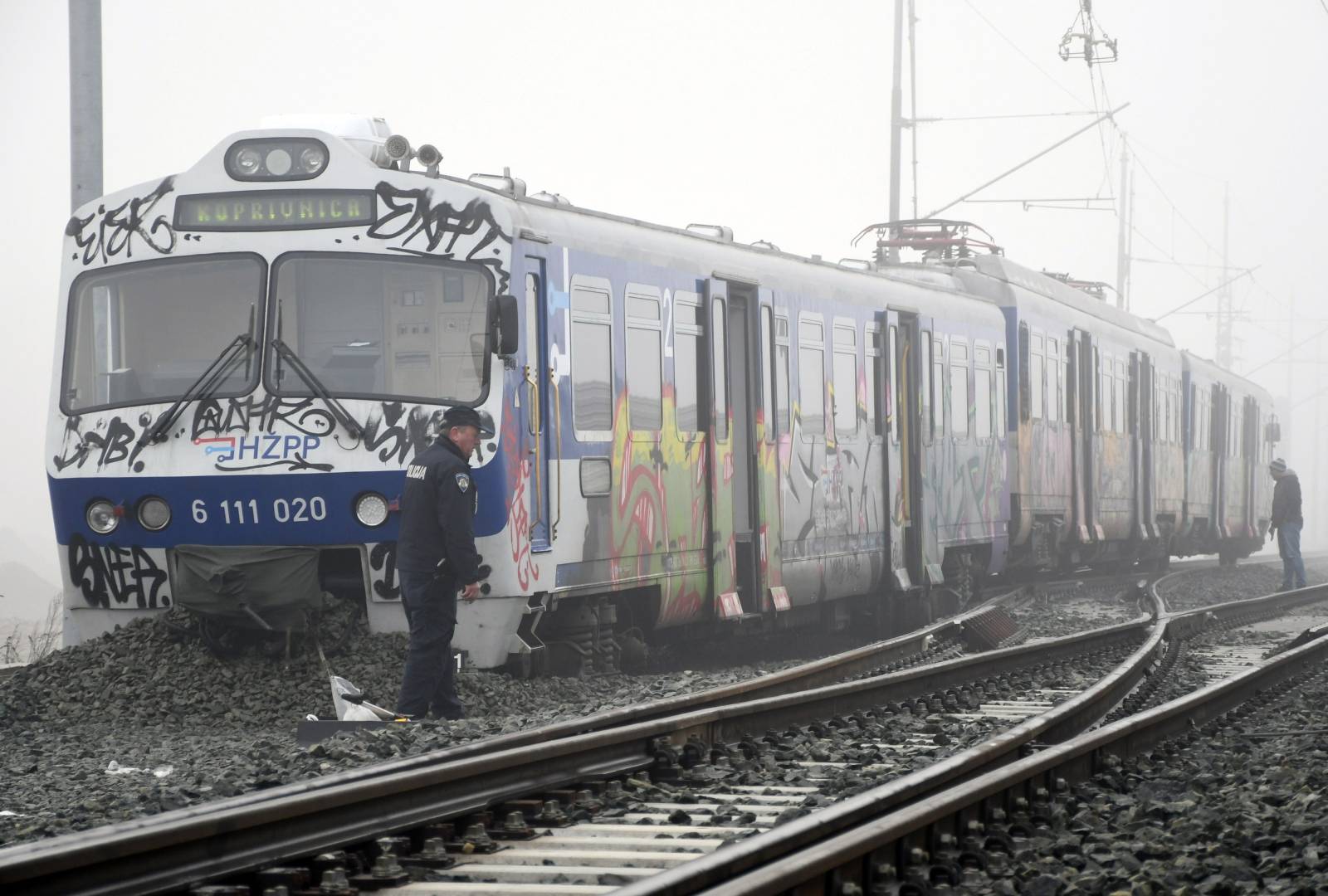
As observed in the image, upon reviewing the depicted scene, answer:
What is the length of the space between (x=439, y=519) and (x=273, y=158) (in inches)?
103

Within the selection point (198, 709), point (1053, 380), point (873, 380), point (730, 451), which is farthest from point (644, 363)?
point (1053, 380)

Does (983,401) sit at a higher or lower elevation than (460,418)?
higher

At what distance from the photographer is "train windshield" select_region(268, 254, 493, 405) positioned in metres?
9.97

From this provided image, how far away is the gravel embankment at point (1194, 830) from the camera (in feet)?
16.6

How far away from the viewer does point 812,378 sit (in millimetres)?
14320

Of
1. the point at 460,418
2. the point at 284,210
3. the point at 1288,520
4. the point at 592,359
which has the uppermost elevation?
the point at 284,210

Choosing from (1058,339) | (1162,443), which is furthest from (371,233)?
(1162,443)

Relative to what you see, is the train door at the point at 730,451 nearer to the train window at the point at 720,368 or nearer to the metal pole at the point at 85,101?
the train window at the point at 720,368

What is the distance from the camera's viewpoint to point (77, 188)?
12.2 metres

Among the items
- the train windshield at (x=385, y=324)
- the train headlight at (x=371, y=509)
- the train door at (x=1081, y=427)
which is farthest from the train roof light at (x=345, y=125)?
the train door at (x=1081, y=427)

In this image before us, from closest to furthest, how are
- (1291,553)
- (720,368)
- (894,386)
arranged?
(720,368), (894,386), (1291,553)

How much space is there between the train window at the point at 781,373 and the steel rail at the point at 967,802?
4790mm

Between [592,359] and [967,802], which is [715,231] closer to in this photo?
[592,359]

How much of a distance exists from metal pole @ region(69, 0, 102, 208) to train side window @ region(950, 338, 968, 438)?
8778 millimetres
